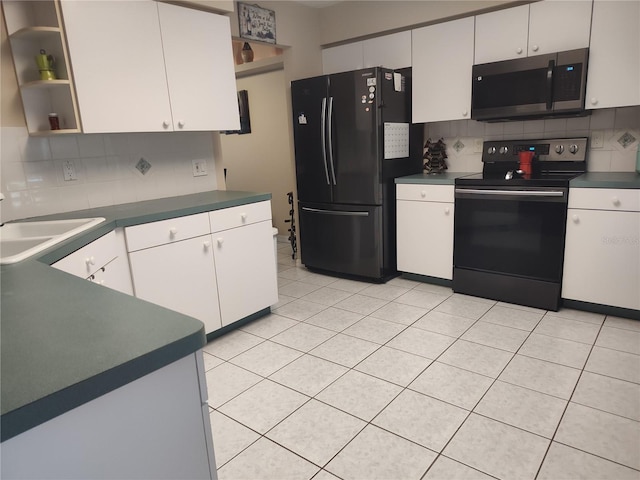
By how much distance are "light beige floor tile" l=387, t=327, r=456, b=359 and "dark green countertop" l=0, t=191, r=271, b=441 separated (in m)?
1.85

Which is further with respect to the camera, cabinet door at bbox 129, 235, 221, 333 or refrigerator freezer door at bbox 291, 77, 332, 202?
refrigerator freezer door at bbox 291, 77, 332, 202

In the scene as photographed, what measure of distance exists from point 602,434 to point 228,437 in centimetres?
153

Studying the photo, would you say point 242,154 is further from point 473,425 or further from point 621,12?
point 473,425

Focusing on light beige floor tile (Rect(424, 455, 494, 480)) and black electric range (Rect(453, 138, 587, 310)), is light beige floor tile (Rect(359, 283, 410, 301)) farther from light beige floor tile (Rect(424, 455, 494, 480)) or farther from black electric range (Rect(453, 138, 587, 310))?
light beige floor tile (Rect(424, 455, 494, 480))

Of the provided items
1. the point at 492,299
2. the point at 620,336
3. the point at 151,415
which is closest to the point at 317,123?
the point at 492,299

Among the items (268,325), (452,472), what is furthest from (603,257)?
(268,325)

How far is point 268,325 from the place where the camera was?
2906mm

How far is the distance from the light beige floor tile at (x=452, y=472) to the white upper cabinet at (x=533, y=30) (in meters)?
2.70

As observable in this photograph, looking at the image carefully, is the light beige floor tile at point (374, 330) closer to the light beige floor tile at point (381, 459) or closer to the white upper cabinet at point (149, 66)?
the light beige floor tile at point (381, 459)

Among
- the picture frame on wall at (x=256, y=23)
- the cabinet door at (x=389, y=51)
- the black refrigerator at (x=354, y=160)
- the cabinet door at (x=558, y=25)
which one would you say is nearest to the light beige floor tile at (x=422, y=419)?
the black refrigerator at (x=354, y=160)

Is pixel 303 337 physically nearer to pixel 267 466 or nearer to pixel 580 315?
pixel 267 466

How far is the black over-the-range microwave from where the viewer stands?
8.98 feet

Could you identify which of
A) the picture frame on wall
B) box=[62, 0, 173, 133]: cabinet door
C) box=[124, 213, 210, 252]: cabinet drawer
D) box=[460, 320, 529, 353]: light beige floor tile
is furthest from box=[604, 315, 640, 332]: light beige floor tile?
the picture frame on wall

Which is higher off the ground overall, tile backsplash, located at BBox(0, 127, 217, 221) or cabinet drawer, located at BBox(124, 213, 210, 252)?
tile backsplash, located at BBox(0, 127, 217, 221)
